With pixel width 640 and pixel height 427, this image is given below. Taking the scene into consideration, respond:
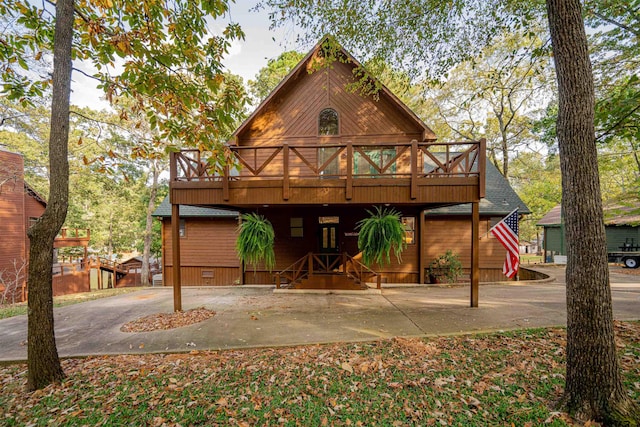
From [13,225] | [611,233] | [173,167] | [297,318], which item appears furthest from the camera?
[611,233]

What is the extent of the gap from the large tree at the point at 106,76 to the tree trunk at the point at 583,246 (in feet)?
15.8

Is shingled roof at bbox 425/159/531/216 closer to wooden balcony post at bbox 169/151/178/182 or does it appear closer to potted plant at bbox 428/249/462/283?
potted plant at bbox 428/249/462/283

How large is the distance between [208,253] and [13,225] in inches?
481

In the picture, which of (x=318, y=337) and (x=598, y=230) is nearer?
(x=598, y=230)

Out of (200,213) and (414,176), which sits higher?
(414,176)

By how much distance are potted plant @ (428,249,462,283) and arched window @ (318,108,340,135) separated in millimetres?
6391

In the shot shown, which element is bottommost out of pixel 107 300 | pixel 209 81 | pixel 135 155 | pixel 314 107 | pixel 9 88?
pixel 107 300

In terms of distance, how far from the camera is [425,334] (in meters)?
4.71

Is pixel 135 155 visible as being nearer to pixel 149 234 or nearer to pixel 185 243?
pixel 185 243

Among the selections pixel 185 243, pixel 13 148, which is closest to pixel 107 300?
pixel 185 243

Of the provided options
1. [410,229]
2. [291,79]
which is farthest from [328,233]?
[291,79]

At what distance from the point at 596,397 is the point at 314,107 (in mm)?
9685

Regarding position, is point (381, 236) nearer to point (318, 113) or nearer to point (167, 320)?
point (318, 113)

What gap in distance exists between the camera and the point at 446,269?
31.8ft
